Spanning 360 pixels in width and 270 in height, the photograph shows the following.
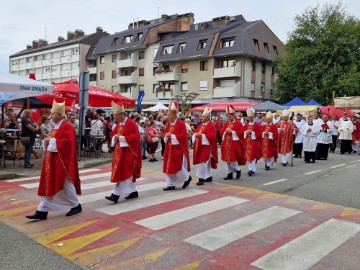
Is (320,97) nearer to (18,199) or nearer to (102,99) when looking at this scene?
(102,99)

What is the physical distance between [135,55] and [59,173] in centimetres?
4851

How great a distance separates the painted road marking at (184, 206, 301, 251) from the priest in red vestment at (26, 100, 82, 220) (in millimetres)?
2377

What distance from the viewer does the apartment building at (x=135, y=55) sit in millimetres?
51812

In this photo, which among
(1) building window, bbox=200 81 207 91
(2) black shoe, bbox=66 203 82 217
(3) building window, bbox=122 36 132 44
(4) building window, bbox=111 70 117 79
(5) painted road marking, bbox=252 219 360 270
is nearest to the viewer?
(5) painted road marking, bbox=252 219 360 270

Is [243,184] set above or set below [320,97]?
below

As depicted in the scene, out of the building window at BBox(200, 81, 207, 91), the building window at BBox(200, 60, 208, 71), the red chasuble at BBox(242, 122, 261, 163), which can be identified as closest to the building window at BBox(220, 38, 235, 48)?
the building window at BBox(200, 60, 208, 71)

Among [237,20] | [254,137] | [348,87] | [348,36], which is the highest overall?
[237,20]

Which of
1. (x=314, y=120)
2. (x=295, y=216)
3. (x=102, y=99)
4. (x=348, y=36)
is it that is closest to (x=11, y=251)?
(x=295, y=216)

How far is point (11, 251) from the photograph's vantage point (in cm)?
501

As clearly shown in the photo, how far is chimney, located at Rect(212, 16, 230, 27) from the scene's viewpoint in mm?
48938

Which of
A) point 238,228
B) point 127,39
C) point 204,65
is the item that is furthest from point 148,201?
point 127,39

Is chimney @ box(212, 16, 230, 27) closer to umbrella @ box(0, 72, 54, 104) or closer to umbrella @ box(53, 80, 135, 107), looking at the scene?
umbrella @ box(53, 80, 135, 107)

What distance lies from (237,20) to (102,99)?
126 feet

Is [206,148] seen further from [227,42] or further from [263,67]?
[263,67]
